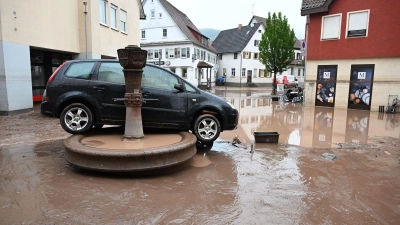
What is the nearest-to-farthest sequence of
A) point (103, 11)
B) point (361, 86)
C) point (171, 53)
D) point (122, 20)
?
point (361, 86)
point (103, 11)
point (122, 20)
point (171, 53)

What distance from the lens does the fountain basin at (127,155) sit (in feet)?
16.0

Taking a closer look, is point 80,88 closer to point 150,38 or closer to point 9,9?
point 9,9

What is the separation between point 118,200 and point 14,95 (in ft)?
34.6

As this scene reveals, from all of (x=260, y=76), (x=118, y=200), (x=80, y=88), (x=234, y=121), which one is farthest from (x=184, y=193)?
(x=260, y=76)

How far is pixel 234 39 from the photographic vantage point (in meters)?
52.8

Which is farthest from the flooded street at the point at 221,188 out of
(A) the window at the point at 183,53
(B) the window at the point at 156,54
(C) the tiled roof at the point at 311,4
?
(B) the window at the point at 156,54

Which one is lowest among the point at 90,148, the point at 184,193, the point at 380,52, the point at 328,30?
the point at 184,193

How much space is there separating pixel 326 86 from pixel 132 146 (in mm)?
16356

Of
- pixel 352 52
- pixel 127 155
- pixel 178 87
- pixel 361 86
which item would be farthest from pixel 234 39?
pixel 127 155

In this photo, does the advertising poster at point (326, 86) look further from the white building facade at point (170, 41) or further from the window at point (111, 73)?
the white building facade at point (170, 41)

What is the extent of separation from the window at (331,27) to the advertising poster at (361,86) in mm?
2405

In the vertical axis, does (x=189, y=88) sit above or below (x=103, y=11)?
below

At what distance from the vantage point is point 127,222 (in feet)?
11.7

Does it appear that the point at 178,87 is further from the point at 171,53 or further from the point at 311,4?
the point at 171,53
